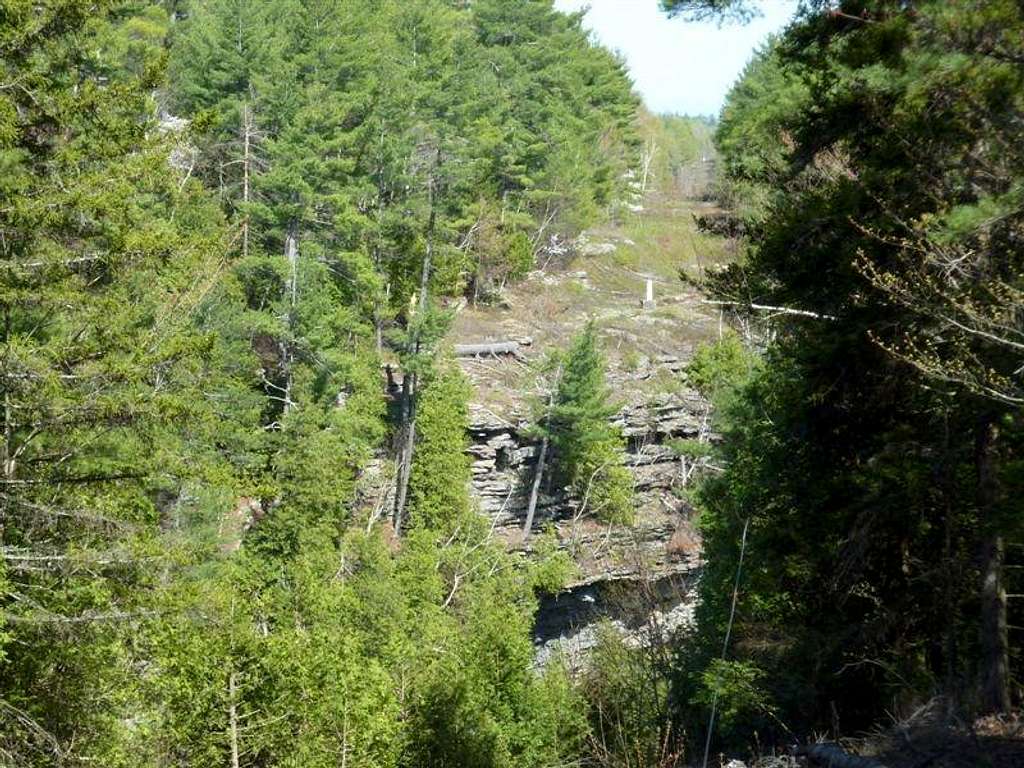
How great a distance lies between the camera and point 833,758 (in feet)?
22.1

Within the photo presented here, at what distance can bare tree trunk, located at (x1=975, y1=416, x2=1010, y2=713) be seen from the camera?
25.6ft

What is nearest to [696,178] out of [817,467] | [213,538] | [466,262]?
[466,262]

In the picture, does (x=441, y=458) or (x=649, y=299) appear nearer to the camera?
(x=441, y=458)

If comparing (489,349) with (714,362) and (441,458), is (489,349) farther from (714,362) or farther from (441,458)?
(714,362)

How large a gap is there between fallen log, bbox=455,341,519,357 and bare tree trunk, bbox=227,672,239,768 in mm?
22074

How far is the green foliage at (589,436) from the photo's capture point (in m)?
28.7

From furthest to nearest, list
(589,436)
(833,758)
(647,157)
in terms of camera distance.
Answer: (647,157) → (589,436) → (833,758)

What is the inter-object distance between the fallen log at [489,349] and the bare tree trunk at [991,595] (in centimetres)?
2400

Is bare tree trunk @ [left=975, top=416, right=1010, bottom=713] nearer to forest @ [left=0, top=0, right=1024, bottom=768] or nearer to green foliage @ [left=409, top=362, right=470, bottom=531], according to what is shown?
forest @ [left=0, top=0, right=1024, bottom=768]

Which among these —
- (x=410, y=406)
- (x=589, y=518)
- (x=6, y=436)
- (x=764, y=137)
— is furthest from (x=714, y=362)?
(x=6, y=436)

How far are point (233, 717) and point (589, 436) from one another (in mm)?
19566

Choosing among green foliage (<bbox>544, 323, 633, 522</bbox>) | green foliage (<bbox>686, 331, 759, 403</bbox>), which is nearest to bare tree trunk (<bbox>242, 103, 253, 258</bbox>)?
green foliage (<bbox>544, 323, 633, 522</bbox>)

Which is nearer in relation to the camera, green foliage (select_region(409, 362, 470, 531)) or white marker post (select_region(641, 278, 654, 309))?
green foliage (select_region(409, 362, 470, 531))

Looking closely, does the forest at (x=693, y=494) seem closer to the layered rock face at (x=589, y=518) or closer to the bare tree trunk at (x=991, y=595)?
the bare tree trunk at (x=991, y=595)
